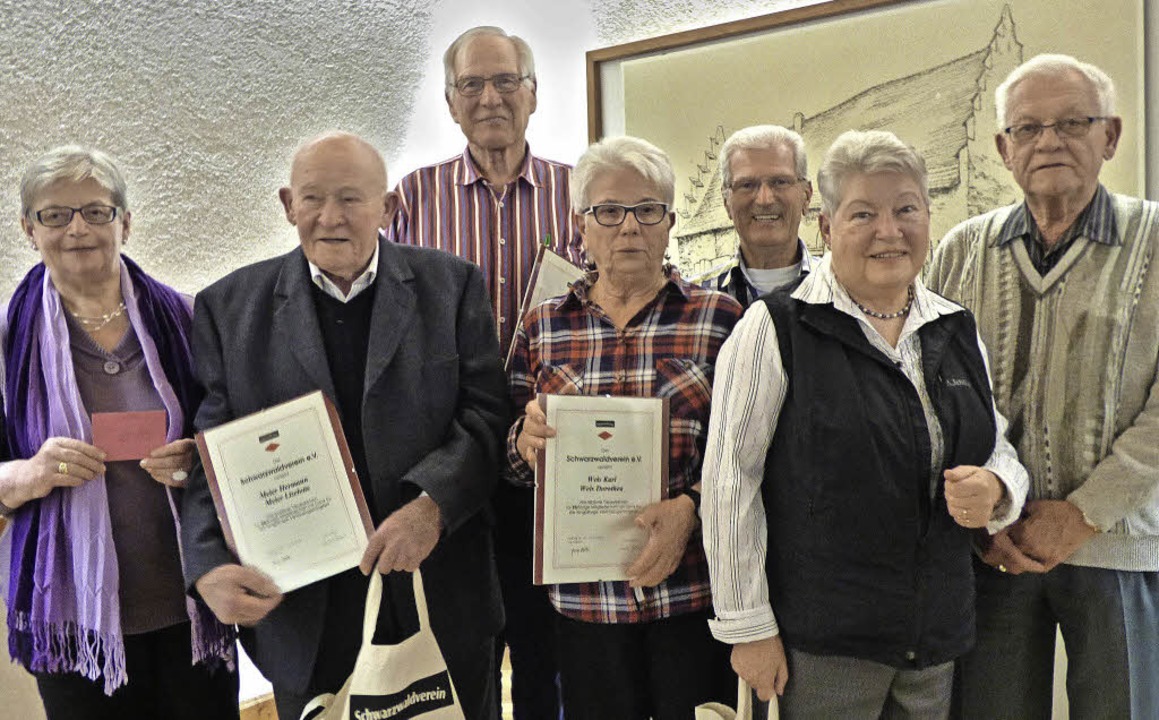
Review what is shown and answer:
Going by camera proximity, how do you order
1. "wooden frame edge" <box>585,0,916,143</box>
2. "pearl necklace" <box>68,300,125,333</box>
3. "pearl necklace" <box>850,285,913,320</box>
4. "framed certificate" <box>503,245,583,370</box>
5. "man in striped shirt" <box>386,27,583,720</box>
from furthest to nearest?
"wooden frame edge" <box>585,0,916,143</box> → "man in striped shirt" <box>386,27,583,720</box> → "framed certificate" <box>503,245,583,370</box> → "pearl necklace" <box>68,300,125,333</box> → "pearl necklace" <box>850,285,913,320</box>

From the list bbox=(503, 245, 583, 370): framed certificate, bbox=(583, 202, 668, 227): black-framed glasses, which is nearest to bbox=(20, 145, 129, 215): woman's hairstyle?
bbox=(503, 245, 583, 370): framed certificate

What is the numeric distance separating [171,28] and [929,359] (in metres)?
2.70

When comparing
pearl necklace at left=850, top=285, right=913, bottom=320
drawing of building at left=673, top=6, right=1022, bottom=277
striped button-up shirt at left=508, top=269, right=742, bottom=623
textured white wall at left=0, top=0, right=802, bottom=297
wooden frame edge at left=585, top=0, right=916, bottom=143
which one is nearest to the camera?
pearl necklace at left=850, top=285, right=913, bottom=320

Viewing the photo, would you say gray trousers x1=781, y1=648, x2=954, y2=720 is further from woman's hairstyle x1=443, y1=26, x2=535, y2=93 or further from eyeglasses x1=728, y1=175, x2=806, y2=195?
woman's hairstyle x1=443, y1=26, x2=535, y2=93

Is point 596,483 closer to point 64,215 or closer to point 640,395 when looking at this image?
point 640,395

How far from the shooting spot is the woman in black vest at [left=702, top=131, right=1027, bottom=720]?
164cm

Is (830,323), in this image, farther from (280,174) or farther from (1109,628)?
(280,174)

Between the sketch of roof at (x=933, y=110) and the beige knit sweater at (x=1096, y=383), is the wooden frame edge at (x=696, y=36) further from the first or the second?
the beige knit sweater at (x=1096, y=383)

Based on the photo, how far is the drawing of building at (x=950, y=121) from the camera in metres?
3.12

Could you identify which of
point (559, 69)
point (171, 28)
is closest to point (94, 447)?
point (171, 28)

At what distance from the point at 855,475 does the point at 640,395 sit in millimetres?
437

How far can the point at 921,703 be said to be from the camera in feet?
5.64

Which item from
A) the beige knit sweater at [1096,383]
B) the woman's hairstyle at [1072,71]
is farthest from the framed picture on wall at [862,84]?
the beige knit sweater at [1096,383]

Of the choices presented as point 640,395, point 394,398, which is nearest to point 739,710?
point 640,395
